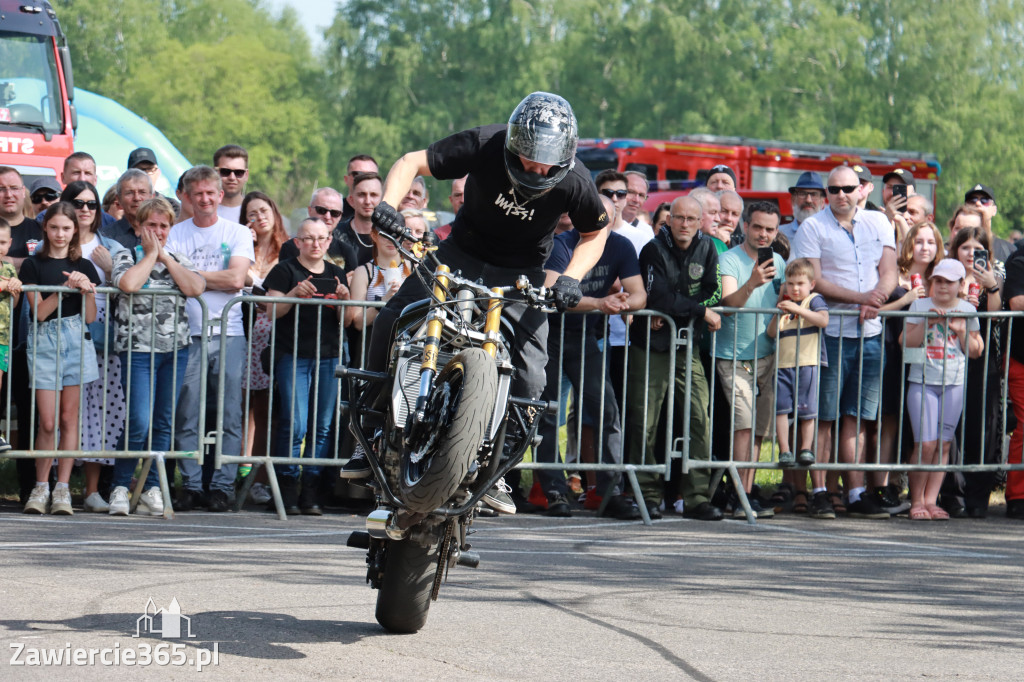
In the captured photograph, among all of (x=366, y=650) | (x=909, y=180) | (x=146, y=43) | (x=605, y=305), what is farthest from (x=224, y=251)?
(x=146, y=43)

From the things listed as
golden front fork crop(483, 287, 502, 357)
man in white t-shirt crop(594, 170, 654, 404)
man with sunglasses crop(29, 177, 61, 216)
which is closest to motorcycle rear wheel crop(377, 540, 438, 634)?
golden front fork crop(483, 287, 502, 357)

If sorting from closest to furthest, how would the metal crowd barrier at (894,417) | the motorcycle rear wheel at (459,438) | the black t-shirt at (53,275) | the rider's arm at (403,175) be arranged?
1. the motorcycle rear wheel at (459,438)
2. the rider's arm at (403,175)
3. the black t-shirt at (53,275)
4. the metal crowd barrier at (894,417)

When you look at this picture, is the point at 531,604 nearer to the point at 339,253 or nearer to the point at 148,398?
the point at 148,398

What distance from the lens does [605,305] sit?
404 inches

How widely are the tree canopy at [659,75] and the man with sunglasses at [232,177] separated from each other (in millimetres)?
53174

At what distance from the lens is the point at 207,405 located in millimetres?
10367

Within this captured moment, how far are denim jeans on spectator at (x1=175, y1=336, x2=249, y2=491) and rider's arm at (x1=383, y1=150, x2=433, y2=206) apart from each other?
12.9 feet

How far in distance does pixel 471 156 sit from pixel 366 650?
212 centimetres

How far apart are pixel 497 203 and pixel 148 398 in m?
4.42

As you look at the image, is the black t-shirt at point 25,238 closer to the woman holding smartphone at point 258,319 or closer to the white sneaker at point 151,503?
the woman holding smartphone at point 258,319

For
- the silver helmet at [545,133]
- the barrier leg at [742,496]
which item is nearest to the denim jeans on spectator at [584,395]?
the barrier leg at [742,496]

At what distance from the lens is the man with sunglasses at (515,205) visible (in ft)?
19.7

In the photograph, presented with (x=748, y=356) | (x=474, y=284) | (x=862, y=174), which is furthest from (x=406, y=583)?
(x=862, y=174)

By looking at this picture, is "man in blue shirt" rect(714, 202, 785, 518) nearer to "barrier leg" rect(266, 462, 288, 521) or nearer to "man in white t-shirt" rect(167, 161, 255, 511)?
"barrier leg" rect(266, 462, 288, 521)
